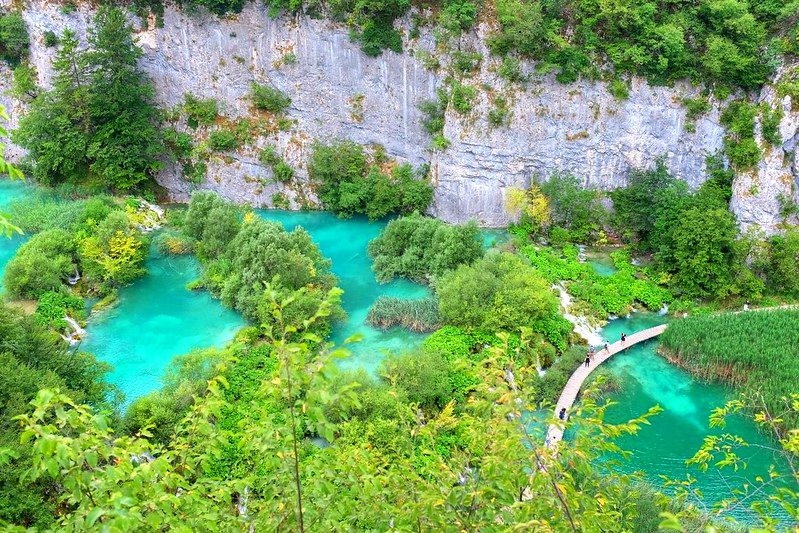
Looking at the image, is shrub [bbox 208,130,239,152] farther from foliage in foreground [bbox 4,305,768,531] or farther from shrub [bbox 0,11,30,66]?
foliage in foreground [bbox 4,305,768,531]

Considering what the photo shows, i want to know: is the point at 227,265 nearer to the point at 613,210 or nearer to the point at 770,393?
the point at 613,210

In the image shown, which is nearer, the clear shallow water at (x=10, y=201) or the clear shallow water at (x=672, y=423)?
the clear shallow water at (x=672, y=423)

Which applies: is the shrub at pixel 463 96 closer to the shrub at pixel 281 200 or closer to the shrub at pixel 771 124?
the shrub at pixel 281 200

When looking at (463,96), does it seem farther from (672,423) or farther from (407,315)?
(672,423)

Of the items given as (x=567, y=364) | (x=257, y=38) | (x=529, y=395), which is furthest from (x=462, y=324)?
(x=257, y=38)

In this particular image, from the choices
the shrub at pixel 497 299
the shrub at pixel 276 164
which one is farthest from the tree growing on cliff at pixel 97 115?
the shrub at pixel 497 299

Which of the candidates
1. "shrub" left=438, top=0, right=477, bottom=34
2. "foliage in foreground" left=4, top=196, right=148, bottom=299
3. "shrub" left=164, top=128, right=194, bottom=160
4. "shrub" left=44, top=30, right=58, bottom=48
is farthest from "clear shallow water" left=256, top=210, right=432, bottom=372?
"shrub" left=44, top=30, right=58, bottom=48

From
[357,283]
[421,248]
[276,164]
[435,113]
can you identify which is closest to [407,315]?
[357,283]
